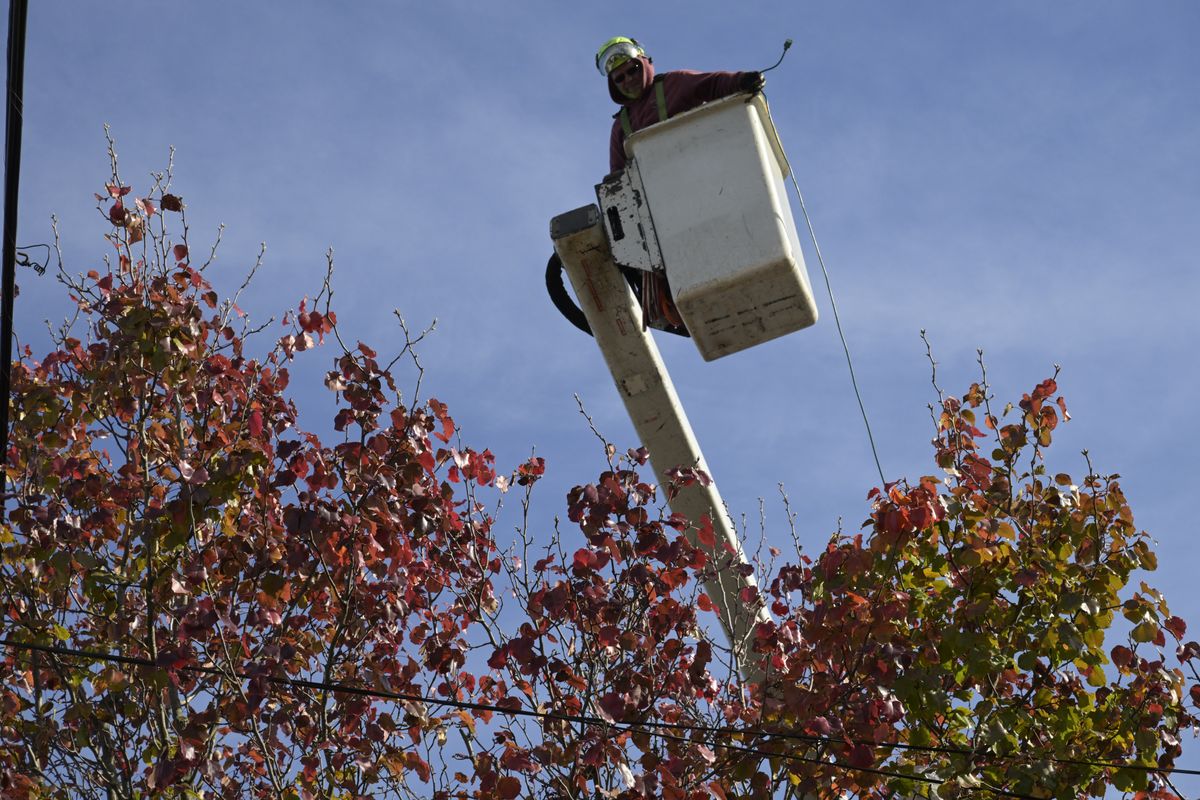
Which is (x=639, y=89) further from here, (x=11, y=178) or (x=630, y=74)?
(x=11, y=178)

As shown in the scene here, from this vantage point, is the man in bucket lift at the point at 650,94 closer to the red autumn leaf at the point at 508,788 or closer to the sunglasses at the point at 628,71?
the sunglasses at the point at 628,71

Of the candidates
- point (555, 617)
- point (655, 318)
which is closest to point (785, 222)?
point (655, 318)

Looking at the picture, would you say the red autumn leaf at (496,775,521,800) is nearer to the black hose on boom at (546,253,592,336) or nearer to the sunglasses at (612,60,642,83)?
the black hose on boom at (546,253,592,336)

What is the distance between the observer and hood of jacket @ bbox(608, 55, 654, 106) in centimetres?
560

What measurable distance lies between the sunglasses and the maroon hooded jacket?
0.07 ft

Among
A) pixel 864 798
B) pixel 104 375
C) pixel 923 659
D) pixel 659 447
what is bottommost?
pixel 864 798

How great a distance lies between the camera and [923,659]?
667cm

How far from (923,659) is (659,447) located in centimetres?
223

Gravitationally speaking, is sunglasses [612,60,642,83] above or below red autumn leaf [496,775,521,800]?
above

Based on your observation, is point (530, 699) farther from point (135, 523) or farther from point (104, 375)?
point (104, 375)

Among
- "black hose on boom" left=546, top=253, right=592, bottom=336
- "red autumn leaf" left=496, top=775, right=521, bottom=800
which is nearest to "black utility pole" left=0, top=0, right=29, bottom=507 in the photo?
"black hose on boom" left=546, top=253, right=592, bottom=336

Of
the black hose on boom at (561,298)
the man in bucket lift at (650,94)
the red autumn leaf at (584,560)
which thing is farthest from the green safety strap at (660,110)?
the red autumn leaf at (584,560)

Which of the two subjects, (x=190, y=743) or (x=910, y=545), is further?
(x=910, y=545)

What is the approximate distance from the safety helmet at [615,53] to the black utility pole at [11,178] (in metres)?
2.29
